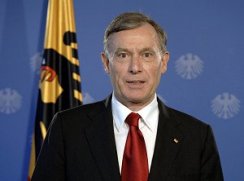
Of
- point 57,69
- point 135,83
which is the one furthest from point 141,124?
point 57,69

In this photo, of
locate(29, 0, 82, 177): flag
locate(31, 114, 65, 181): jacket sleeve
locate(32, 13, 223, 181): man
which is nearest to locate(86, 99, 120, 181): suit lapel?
locate(32, 13, 223, 181): man

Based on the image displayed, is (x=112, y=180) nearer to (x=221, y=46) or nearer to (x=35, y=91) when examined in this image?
(x=35, y=91)

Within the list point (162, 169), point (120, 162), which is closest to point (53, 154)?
point (120, 162)

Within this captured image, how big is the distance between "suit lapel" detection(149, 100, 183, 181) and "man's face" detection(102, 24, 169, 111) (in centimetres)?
10

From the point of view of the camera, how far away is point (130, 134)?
58.2 inches

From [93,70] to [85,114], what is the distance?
1.29m

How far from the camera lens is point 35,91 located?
9.12 ft

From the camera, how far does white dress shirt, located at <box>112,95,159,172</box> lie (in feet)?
4.88

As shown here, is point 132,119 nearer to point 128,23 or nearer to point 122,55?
point 122,55

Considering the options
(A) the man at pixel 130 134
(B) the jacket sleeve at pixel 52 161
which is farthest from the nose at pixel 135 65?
(B) the jacket sleeve at pixel 52 161

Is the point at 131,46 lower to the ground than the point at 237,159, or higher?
higher

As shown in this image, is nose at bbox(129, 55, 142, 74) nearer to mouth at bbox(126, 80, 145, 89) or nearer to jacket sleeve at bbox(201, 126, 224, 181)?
mouth at bbox(126, 80, 145, 89)

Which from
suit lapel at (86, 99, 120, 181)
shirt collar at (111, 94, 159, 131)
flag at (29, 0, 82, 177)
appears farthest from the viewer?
flag at (29, 0, 82, 177)

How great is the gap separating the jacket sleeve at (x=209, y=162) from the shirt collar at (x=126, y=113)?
7.4 inches
